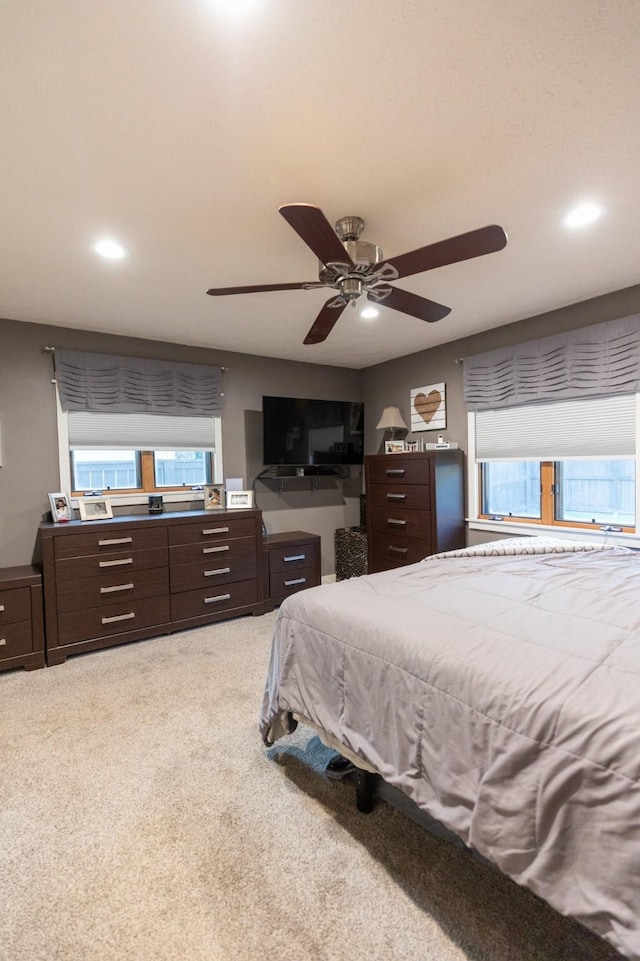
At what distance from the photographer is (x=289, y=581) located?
13.2 ft

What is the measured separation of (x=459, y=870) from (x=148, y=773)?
1282 millimetres

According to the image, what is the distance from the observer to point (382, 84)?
1259 millimetres

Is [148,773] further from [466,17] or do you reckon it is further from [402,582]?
[466,17]

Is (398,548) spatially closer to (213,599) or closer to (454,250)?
(213,599)

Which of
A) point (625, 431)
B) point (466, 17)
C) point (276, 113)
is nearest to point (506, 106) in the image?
point (466, 17)

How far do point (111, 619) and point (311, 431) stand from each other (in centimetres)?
241

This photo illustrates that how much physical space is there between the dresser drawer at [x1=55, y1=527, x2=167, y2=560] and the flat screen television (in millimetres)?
1286

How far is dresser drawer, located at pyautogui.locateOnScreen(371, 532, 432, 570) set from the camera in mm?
3783

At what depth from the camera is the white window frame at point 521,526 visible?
291cm

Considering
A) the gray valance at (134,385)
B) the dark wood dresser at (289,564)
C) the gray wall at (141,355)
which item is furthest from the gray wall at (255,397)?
the dark wood dresser at (289,564)

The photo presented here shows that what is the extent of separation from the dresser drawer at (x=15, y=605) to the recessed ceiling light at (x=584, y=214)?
147 inches

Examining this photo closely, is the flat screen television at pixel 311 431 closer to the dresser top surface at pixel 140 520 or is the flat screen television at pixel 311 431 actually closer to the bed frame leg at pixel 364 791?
the dresser top surface at pixel 140 520

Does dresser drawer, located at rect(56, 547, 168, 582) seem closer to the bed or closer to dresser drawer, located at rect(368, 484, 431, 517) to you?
the bed

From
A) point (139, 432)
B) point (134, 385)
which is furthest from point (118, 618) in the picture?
point (134, 385)
